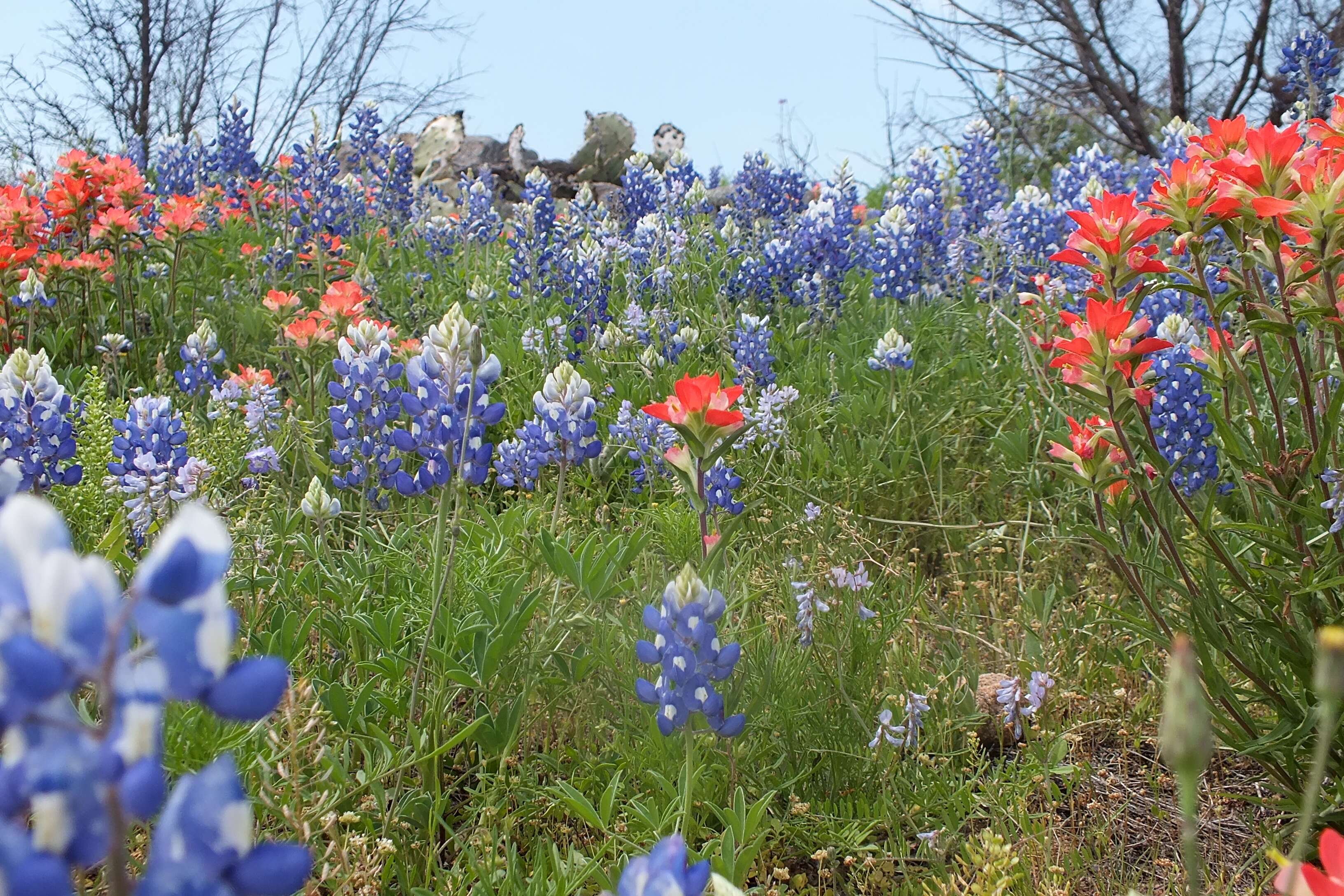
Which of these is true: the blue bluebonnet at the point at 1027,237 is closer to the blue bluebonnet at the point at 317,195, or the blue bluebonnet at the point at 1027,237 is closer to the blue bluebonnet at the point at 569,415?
the blue bluebonnet at the point at 569,415

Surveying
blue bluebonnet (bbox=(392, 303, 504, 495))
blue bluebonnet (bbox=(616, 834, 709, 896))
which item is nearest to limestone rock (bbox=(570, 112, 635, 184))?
blue bluebonnet (bbox=(392, 303, 504, 495))

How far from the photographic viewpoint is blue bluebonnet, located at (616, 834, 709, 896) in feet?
2.47

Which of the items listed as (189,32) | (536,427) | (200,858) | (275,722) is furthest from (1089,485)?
(189,32)

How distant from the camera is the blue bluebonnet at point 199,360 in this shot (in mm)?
3551

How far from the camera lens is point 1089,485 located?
1851 millimetres

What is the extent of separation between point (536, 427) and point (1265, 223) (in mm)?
1542

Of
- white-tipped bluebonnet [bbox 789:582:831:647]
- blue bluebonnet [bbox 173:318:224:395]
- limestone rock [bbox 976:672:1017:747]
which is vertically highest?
blue bluebonnet [bbox 173:318:224:395]

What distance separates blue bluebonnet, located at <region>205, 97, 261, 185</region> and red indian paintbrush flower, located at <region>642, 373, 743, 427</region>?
5.43 meters

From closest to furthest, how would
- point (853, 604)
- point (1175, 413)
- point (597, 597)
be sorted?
point (597, 597) → point (853, 604) → point (1175, 413)

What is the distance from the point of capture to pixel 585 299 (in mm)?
4410

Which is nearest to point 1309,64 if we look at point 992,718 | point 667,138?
point 992,718

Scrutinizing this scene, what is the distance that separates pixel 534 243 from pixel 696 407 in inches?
145

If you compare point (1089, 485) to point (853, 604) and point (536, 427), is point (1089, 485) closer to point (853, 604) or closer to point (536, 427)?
point (853, 604)

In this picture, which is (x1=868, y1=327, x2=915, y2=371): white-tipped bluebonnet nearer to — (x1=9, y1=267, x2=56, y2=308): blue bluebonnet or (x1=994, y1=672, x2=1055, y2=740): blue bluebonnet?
(x1=994, y1=672, x2=1055, y2=740): blue bluebonnet
